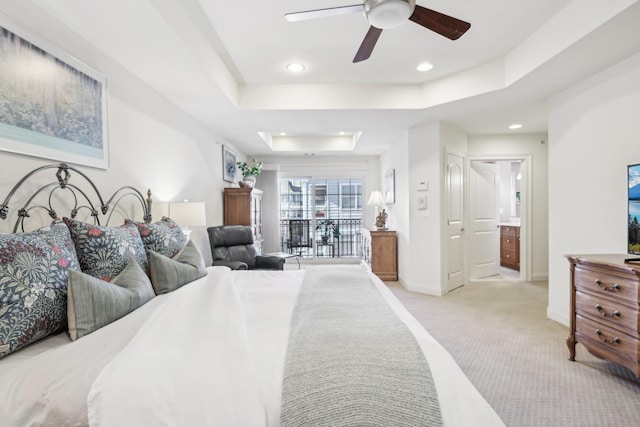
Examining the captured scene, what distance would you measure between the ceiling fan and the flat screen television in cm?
169

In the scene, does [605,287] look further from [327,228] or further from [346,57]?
[327,228]

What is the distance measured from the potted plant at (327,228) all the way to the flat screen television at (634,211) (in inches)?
197

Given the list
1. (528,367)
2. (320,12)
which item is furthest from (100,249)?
(528,367)

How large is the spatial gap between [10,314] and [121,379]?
53 cm

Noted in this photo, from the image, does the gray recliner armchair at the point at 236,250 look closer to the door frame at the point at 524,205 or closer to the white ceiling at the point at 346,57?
the white ceiling at the point at 346,57

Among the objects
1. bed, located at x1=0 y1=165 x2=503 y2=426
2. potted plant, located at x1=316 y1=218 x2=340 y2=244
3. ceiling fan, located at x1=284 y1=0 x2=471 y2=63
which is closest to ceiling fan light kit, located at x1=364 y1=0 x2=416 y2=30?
ceiling fan, located at x1=284 y1=0 x2=471 y2=63

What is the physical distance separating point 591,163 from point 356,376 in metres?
3.11

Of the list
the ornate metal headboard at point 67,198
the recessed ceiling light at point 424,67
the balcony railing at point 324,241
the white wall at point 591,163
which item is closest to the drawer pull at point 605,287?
the white wall at point 591,163

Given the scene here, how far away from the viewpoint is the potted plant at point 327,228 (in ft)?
22.5

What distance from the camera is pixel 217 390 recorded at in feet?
2.84

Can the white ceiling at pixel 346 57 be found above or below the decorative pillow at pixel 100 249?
above

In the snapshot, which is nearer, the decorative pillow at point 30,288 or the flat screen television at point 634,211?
the decorative pillow at point 30,288

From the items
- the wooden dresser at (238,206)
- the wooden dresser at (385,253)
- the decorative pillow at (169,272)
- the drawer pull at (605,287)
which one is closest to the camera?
the decorative pillow at (169,272)

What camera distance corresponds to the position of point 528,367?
2.29 m
